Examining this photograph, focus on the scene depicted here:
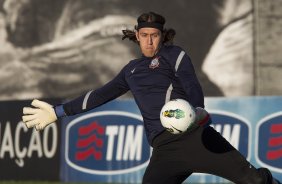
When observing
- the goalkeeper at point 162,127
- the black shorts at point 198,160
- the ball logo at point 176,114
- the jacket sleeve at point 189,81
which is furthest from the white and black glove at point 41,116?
the ball logo at point 176,114

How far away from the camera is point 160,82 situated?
7230 mm

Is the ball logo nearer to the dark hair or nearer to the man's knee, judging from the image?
the man's knee

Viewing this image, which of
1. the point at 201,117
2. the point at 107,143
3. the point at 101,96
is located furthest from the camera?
the point at 107,143

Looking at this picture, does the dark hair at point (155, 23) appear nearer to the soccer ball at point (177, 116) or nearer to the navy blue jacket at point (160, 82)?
the navy blue jacket at point (160, 82)

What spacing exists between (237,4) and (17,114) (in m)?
6.04

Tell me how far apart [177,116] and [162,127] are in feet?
1.57

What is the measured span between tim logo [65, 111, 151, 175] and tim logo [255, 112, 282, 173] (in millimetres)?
1826

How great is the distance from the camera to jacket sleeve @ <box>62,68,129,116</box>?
7.68 metres

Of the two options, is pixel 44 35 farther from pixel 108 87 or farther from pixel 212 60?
pixel 108 87

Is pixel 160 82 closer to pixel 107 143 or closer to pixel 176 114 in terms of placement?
pixel 176 114

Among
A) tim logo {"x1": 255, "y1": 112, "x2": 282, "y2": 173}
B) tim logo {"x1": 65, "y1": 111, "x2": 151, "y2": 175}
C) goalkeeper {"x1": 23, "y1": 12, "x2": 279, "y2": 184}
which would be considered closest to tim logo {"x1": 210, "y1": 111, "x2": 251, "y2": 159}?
tim logo {"x1": 255, "y1": 112, "x2": 282, "y2": 173}

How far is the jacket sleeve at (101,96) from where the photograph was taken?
25.2 ft

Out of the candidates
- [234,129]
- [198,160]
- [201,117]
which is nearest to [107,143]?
[234,129]

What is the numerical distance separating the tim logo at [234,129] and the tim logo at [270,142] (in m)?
0.18
